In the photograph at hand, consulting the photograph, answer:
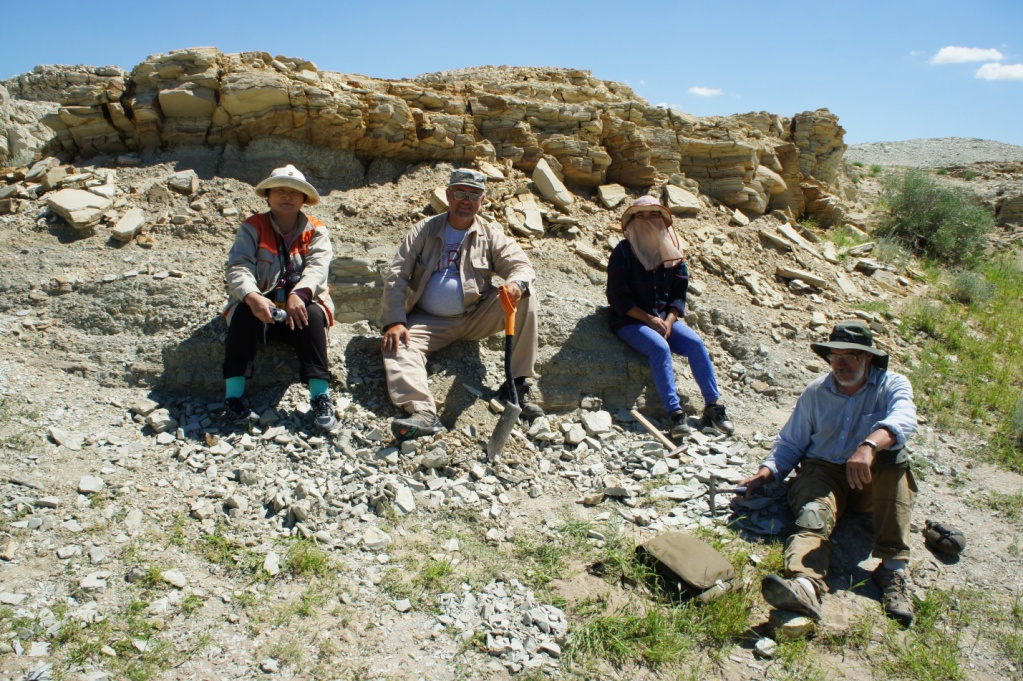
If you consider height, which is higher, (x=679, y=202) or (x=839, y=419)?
(x=679, y=202)

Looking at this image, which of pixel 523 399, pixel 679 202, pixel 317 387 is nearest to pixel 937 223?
pixel 679 202

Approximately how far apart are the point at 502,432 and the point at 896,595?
224 centimetres

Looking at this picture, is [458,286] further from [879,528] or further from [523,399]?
[879,528]

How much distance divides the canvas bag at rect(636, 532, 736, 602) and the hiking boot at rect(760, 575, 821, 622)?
223 mm

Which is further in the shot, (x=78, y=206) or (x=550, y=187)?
(x=550, y=187)

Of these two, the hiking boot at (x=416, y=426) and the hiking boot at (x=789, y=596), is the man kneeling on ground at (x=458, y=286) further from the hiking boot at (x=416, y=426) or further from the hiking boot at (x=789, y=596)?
the hiking boot at (x=789, y=596)

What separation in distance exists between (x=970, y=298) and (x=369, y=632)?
752 cm

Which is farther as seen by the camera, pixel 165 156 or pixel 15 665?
pixel 165 156

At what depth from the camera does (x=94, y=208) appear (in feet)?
18.2

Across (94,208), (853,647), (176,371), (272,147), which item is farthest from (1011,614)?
(94,208)

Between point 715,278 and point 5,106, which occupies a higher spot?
point 5,106

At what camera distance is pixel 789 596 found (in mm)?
3025

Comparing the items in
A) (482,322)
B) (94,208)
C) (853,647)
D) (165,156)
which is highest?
(165,156)

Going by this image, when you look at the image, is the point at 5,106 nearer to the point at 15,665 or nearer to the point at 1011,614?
the point at 15,665
